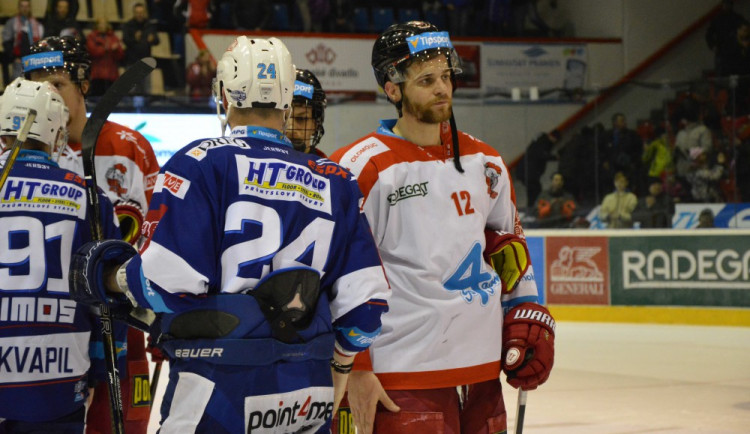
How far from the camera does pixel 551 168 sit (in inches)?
382

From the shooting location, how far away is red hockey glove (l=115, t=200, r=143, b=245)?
3451 millimetres

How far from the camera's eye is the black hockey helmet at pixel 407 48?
269cm

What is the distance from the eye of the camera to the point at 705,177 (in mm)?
9062

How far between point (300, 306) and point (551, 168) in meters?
7.92

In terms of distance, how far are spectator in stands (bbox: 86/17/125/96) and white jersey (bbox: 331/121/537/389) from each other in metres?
9.96

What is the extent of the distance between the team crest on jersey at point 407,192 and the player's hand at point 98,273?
→ 0.72 meters

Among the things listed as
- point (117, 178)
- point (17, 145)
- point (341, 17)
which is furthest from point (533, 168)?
point (17, 145)

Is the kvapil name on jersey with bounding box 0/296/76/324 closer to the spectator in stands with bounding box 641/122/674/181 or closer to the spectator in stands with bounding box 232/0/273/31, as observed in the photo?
the spectator in stands with bounding box 641/122/674/181

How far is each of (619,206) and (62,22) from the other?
22.4 ft

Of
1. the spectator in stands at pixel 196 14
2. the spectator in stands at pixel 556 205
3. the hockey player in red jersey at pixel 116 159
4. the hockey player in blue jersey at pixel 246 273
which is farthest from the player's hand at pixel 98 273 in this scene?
the spectator in stands at pixel 196 14

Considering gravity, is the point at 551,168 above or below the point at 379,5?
below

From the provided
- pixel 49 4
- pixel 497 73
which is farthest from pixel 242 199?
pixel 497 73

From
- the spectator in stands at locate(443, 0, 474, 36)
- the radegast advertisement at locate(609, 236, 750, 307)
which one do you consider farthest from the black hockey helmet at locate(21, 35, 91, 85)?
the spectator in stands at locate(443, 0, 474, 36)

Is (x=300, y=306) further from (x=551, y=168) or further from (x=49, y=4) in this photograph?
(x=49, y=4)
